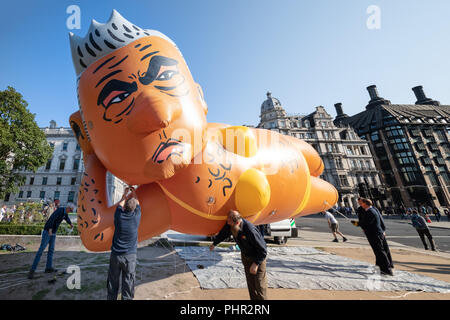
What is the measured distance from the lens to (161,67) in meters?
2.48

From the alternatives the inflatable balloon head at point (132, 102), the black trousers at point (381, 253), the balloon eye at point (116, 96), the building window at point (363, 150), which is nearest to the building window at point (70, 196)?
the inflatable balloon head at point (132, 102)

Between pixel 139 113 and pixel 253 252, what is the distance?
231 cm

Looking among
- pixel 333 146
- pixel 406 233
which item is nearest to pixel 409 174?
pixel 333 146

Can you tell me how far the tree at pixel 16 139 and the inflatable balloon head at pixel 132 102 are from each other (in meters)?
17.7

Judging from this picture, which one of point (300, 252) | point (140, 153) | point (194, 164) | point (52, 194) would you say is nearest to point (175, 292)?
point (194, 164)

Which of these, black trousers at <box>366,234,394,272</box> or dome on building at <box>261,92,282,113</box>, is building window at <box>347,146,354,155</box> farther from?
black trousers at <box>366,234,394,272</box>

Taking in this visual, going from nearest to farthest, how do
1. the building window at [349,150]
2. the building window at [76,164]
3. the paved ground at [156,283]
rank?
the paved ground at [156,283], the building window at [76,164], the building window at [349,150]

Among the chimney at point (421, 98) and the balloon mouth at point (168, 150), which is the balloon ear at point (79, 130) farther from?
the chimney at point (421, 98)

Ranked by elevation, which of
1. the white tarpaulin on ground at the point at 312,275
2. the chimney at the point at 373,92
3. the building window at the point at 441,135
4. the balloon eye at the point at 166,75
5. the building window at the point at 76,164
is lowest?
the white tarpaulin on ground at the point at 312,275

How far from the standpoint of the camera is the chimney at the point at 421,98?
179 ft

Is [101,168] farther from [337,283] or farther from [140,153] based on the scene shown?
[337,283]

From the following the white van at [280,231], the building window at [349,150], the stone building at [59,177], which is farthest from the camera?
the building window at [349,150]

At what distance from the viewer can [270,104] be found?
132 feet

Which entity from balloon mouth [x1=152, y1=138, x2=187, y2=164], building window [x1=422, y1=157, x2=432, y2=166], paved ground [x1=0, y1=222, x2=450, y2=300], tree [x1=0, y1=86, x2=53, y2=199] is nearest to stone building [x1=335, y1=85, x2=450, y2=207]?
building window [x1=422, y1=157, x2=432, y2=166]
